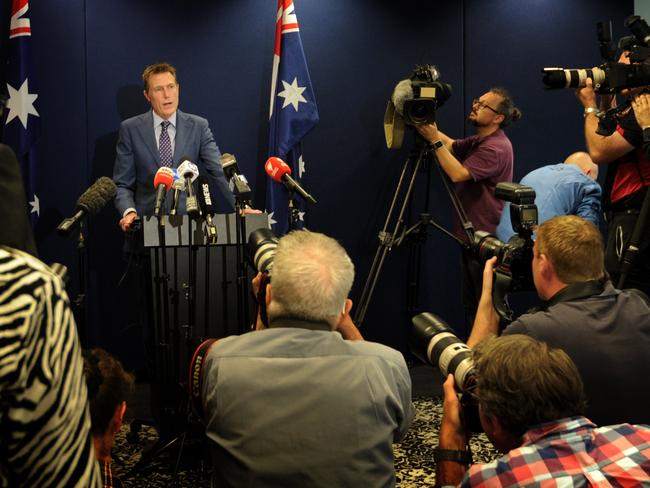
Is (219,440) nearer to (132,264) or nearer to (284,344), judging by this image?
(284,344)

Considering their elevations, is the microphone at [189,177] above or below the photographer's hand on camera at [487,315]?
above

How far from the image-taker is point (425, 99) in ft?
14.7

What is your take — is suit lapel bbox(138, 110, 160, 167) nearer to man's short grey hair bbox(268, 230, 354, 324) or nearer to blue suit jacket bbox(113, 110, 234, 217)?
blue suit jacket bbox(113, 110, 234, 217)

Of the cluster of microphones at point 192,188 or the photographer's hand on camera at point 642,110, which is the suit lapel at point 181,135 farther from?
the photographer's hand on camera at point 642,110

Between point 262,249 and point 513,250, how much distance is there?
769mm

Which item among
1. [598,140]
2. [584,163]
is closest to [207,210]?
[598,140]

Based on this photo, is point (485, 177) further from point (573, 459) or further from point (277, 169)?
point (573, 459)

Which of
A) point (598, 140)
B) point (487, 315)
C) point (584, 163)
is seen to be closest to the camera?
point (487, 315)

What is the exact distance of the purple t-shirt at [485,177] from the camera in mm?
4582

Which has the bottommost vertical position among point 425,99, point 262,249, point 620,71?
point 262,249

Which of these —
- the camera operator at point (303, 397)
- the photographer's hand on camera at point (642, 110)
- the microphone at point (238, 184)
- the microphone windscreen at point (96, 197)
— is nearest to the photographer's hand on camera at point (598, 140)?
the photographer's hand on camera at point (642, 110)

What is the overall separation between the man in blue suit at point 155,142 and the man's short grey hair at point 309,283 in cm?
270

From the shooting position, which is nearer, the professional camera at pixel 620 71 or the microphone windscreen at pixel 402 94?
the professional camera at pixel 620 71

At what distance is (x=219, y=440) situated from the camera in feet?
5.40
